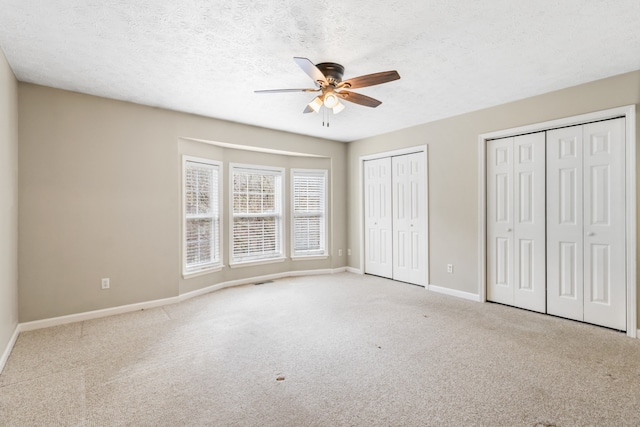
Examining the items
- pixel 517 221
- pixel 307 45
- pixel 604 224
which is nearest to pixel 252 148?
pixel 307 45

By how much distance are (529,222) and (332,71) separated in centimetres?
301

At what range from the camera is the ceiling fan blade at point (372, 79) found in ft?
8.05

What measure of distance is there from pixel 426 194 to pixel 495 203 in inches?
39.4

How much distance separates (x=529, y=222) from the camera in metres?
3.85

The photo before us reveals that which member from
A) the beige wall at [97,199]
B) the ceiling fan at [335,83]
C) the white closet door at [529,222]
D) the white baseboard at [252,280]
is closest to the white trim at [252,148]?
the beige wall at [97,199]

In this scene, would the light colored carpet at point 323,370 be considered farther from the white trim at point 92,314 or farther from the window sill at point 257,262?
the window sill at point 257,262

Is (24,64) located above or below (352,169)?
above

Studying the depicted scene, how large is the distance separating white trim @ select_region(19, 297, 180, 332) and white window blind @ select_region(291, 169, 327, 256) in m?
2.40

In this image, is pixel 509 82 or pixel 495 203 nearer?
pixel 509 82

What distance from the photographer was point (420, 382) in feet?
7.54

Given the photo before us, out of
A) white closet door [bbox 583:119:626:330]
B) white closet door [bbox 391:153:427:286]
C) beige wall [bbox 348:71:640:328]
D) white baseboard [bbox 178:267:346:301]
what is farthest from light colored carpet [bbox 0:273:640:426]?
white closet door [bbox 391:153:427:286]

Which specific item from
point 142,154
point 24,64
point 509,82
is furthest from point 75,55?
point 509,82

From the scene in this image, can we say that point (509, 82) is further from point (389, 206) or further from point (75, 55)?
point (75, 55)

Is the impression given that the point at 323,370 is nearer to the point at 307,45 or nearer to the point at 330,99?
the point at 330,99
